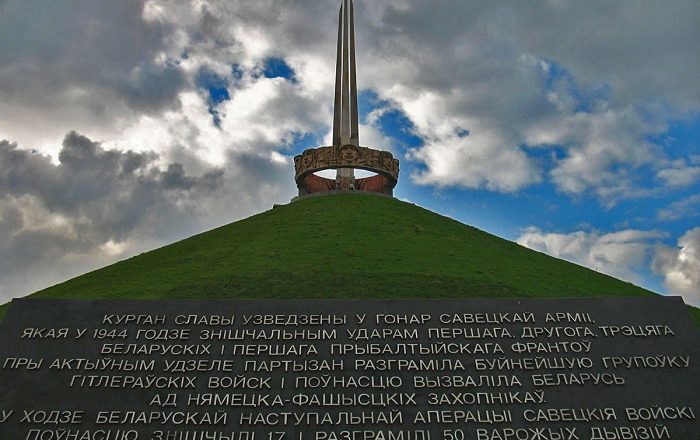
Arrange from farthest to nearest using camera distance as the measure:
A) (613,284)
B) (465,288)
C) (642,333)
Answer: (613,284)
(465,288)
(642,333)

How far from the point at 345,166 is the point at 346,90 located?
8.29 meters

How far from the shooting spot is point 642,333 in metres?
10.1

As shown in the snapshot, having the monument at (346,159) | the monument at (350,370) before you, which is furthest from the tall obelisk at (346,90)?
the monument at (350,370)

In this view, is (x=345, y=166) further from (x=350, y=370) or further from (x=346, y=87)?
(x=350, y=370)

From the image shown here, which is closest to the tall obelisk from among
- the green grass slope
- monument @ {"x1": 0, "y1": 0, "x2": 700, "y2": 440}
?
the green grass slope

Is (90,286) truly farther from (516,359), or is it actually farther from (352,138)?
(352,138)

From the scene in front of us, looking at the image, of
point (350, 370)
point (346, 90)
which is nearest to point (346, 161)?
point (346, 90)

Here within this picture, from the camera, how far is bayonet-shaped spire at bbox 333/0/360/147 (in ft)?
107

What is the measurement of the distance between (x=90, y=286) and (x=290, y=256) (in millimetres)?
6441

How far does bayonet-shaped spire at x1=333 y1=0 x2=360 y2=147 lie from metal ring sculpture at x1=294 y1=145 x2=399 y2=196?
2884 mm

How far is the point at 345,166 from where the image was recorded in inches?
1104

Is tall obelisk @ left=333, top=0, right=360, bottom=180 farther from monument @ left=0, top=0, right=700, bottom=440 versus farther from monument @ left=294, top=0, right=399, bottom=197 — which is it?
monument @ left=0, top=0, right=700, bottom=440

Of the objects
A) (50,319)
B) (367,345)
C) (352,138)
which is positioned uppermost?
(352,138)

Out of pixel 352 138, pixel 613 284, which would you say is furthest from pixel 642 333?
pixel 352 138
